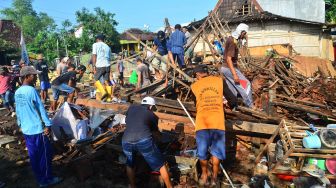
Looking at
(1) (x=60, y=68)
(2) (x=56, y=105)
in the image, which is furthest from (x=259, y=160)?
(1) (x=60, y=68)

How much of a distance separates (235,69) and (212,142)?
214 centimetres

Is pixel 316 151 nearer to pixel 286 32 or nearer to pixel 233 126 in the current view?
pixel 233 126

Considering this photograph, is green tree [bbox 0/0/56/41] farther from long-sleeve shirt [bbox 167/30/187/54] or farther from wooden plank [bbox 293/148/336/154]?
wooden plank [bbox 293/148/336/154]

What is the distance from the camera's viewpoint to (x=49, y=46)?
3803cm

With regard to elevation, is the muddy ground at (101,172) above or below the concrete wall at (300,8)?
below

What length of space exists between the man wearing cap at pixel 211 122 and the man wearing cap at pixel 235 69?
150cm

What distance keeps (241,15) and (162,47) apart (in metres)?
17.1

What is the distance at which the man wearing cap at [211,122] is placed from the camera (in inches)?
203

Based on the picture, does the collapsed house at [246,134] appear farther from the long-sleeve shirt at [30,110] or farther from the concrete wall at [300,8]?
the concrete wall at [300,8]

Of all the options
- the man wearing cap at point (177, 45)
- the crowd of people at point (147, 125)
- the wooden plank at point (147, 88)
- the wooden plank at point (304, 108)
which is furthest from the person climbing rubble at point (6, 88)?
the wooden plank at point (304, 108)

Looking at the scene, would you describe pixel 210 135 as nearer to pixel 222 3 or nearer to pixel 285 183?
pixel 285 183

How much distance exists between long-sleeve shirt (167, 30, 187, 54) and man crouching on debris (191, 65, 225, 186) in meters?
→ 5.19

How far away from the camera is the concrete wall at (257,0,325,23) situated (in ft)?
95.3

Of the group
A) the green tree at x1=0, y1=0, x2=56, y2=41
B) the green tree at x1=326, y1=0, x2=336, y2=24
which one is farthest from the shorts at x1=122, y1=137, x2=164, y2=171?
the green tree at x1=0, y1=0, x2=56, y2=41
